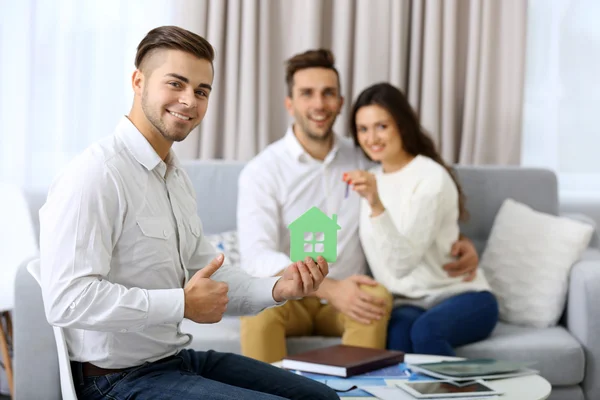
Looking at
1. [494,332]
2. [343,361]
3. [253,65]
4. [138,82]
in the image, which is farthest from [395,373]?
[253,65]

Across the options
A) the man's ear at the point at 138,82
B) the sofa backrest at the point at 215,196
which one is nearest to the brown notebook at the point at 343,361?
the man's ear at the point at 138,82

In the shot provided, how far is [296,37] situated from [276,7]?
17 centimetres

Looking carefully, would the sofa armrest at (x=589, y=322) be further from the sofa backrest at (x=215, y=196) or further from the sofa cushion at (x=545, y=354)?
the sofa backrest at (x=215, y=196)

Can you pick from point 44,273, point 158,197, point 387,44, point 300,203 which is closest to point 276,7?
point 387,44

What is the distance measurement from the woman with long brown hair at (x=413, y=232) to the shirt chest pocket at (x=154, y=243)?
2.77 feet

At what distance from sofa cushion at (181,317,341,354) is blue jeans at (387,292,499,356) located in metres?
0.21

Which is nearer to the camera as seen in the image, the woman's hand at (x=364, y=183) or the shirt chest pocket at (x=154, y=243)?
the shirt chest pocket at (x=154, y=243)

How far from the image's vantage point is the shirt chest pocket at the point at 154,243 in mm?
1476

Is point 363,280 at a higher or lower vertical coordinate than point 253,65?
lower

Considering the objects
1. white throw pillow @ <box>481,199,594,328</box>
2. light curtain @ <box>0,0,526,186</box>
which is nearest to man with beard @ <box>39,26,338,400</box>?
white throw pillow @ <box>481,199,594,328</box>

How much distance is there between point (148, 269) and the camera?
1.49 metres

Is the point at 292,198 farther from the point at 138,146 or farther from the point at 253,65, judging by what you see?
the point at 138,146

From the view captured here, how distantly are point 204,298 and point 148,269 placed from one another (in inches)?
6.1

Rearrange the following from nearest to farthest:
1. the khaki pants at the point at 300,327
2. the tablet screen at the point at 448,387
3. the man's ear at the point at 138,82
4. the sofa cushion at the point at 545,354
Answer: the man's ear at the point at 138,82 → the tablet screen at the point at 448,387 → the khaki pants at the point at 300,327 → the sofa cushion at the point at 545,354
